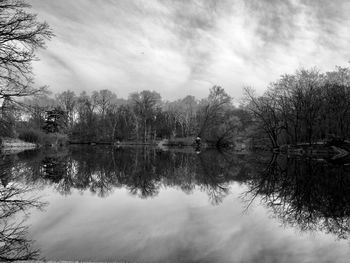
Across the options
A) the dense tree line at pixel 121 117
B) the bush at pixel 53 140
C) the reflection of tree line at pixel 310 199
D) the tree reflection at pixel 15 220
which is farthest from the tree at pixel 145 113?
the tree reflection at pixel 15 220

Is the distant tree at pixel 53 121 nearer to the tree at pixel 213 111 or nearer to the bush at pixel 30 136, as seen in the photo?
the bush at pixel 30 136

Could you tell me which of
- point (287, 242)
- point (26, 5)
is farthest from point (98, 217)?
point (26, 5)

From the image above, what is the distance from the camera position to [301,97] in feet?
121

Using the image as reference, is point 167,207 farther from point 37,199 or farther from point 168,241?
point 37,199

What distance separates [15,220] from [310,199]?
342 inches

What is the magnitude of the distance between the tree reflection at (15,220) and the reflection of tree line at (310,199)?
5740 millimetres

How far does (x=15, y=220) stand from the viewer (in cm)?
642

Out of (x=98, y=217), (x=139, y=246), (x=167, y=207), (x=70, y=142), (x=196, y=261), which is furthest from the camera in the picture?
(x=70, y=142)

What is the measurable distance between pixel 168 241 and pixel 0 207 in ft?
16.4

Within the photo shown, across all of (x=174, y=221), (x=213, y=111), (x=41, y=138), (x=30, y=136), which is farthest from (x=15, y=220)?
(x=213, y=111)

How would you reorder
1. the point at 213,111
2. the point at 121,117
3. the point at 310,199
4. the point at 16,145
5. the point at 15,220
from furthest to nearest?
the point at 121,117, the point at 213,111, the point at 16,145, the point at 310,199, the point at 15,220

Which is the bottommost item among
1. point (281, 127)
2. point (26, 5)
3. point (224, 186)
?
point (224, 186)

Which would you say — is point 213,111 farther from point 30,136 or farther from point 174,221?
point 174,221

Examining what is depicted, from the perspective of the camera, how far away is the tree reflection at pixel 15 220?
14.7ft
